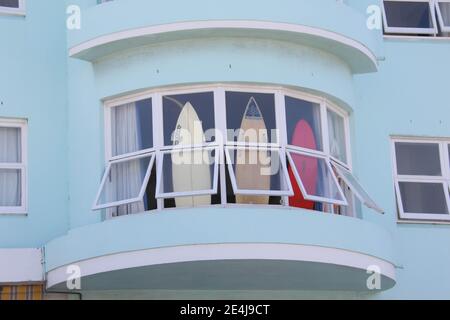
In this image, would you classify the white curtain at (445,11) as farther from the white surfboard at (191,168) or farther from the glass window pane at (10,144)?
the glass window pane at (10,144)

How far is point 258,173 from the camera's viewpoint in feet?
51.3

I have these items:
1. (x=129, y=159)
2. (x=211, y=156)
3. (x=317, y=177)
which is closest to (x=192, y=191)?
(x=211, y=156)

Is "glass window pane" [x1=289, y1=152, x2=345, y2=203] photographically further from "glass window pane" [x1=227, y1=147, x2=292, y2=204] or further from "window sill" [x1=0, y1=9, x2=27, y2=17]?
"window sill" [x1=0, y1=9, x2=27, y2=17]

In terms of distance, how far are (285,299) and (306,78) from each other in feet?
9.36

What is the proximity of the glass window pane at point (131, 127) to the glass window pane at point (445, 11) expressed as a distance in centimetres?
496

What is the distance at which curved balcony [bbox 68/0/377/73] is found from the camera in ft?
51.2

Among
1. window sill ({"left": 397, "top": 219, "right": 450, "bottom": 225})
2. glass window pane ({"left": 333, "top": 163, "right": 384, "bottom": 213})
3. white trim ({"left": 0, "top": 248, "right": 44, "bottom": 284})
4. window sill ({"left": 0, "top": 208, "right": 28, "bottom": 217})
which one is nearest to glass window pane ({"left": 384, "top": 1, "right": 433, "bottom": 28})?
glass window pane ({"left": 333, "top": 163, "right": 384, "bottom": 213})

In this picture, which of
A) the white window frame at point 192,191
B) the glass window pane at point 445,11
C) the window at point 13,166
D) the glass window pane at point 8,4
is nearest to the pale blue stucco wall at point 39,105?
the window at point 13,166

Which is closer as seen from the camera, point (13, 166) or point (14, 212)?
point (14, 212)

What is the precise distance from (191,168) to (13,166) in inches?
100

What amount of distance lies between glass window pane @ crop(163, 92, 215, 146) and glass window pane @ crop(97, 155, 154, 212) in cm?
47

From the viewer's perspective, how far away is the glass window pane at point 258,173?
15.5 m

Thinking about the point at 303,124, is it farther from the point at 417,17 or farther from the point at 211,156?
the point at 417,17

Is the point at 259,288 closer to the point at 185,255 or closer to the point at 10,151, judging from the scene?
the point at 185,255
